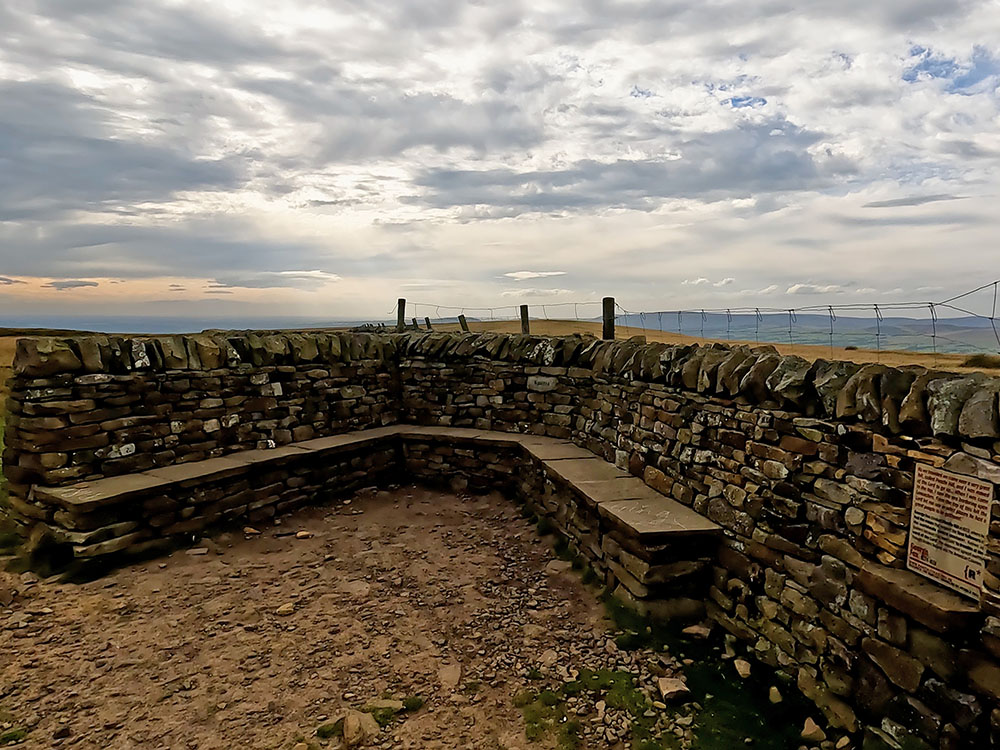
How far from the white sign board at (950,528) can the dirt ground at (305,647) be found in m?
1.75

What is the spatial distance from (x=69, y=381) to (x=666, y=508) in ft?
Result: 20.4

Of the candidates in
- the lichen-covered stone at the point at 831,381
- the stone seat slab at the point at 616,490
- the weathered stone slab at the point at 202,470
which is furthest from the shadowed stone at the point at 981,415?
the weathered stone slab at the point at 202,470

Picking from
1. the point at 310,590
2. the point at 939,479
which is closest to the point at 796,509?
the point at 939,479

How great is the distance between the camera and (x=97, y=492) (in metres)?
5.99

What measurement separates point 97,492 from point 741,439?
6193mm

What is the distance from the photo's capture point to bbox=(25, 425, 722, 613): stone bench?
4.80 m

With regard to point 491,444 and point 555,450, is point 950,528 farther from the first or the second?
point 491,444

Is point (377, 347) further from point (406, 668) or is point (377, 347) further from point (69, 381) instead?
point (406, 668)

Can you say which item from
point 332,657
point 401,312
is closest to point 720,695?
point 332,657

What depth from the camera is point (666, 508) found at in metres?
5.21

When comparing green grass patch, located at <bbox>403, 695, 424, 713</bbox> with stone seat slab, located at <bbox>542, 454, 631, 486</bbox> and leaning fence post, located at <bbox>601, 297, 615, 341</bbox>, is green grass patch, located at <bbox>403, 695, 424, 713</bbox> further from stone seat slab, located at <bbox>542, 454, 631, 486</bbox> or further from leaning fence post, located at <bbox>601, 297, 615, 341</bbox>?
leaning fence post, located at <bbox>601, 297, 615, 341</bbox>

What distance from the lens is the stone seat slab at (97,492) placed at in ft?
19.1

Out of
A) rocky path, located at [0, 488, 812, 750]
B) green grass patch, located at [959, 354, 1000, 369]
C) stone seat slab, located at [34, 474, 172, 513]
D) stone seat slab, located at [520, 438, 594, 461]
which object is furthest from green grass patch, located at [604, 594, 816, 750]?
stone seat slab, located at [34, 474, 172, 513]

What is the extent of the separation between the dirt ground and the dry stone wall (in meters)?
1.07
